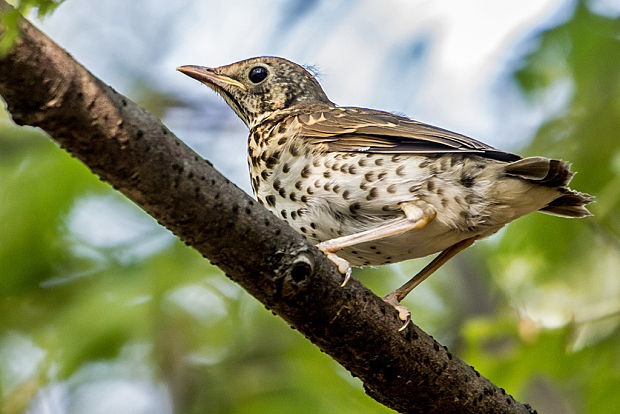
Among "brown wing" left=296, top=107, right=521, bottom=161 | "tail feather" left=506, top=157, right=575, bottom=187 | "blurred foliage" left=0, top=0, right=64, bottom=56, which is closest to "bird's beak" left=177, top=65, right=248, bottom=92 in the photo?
"brown wing" left=296, top=107, right=521, bottom=161

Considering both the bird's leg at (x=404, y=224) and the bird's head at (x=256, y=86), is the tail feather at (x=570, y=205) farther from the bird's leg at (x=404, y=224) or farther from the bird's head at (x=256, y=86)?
the bird's head at (x=256, y=86)

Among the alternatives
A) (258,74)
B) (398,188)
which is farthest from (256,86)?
(398,188)

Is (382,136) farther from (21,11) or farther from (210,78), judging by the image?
(21,11)

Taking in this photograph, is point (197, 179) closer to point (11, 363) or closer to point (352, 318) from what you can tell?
point (352, 318)

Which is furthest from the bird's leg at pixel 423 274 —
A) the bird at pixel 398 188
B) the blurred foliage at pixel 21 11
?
the blurred foliage at pixel 21 11

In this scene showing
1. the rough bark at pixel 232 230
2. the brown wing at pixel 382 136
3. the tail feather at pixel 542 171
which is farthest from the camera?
the brown wing at pixel 382 136

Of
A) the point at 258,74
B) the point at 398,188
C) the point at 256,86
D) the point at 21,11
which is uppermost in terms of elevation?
the point at 258,74
